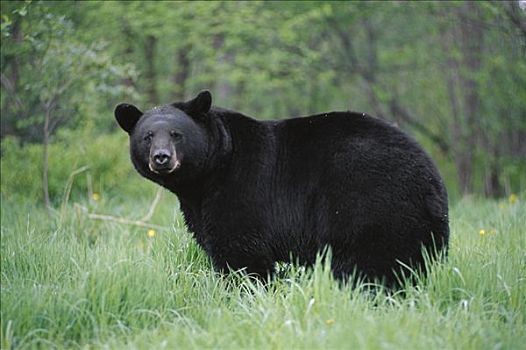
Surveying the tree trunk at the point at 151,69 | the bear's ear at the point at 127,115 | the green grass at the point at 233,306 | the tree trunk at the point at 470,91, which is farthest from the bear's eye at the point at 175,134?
the tree trunk at the point at 151,69

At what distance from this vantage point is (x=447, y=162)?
16469mm

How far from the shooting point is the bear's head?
16.8 ft

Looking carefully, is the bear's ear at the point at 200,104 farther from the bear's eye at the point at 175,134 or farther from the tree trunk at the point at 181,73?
the tree trunk at the point at 181,73

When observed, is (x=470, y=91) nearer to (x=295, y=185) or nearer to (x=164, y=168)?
(x=295, y=185)

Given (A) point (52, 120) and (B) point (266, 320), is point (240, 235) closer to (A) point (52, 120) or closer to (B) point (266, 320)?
(B) point (266, 320)

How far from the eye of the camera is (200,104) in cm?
534

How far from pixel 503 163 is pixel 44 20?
28.7ft

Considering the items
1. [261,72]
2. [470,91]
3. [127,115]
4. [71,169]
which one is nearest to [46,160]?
[71,169]

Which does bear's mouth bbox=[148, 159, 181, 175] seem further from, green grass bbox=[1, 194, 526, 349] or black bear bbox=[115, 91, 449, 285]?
green grass bbox=[1, 194, 526, 349]

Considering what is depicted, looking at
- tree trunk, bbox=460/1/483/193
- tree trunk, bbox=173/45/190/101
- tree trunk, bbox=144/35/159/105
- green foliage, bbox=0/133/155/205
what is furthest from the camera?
tree trunk, bbox=173/45/190/101

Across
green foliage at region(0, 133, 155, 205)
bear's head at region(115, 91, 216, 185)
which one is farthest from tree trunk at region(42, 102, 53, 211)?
bear's head at region(115, 91, 216, 185)

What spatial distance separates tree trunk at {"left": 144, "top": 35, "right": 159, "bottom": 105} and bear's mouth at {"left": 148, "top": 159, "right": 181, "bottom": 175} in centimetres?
1220

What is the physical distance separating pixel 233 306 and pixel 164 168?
1049 millimetres

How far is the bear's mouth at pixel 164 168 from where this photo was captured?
5047 mm
